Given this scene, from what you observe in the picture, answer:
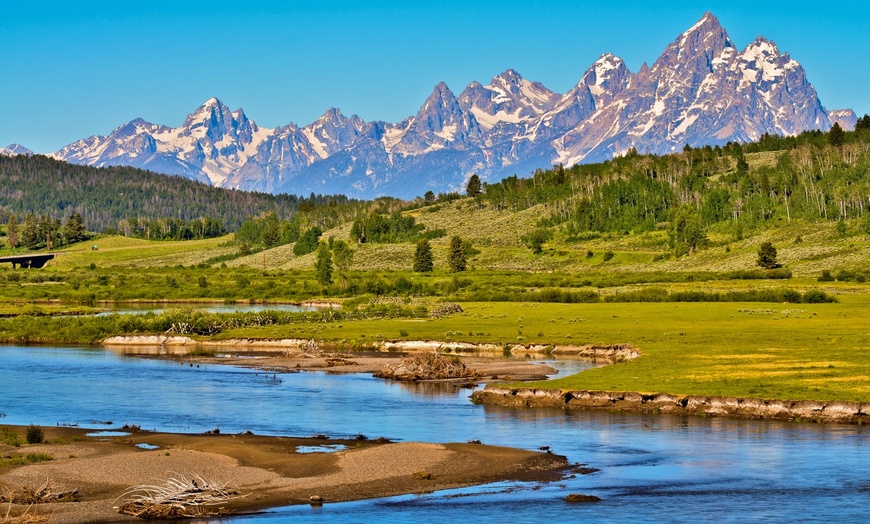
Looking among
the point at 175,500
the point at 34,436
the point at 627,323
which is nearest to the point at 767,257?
the point at 627,323

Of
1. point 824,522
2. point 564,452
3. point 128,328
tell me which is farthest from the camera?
point 128,328

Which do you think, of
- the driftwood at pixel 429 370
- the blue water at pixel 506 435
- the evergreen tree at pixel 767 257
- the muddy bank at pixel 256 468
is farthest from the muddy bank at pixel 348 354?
the evergreen tree at pixel 767 257

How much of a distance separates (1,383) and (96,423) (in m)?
21.4

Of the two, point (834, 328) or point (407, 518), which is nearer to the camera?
point (407, 518)

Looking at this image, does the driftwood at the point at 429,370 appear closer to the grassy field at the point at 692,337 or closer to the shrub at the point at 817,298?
the grassy field at the point at 692,337

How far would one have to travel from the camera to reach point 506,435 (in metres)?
54.8

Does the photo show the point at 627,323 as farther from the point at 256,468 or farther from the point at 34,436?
the point at 34,436

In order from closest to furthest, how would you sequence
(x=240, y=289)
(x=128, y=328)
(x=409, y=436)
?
(x=409, y=436) < (x=128, y=328) < (x=240, y=289)

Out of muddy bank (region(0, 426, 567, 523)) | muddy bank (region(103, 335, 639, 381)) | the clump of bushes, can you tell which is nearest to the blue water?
muddy bank (region(0, 426, 567, 523))

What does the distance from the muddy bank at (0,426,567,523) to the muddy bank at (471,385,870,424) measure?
13818mm

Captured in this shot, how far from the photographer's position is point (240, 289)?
192m

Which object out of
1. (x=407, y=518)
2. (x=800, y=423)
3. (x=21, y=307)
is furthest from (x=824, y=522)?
(x=21, y=307)

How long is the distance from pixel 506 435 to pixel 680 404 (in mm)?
12130

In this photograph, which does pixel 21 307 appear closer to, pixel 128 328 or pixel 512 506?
pixel 128 328
